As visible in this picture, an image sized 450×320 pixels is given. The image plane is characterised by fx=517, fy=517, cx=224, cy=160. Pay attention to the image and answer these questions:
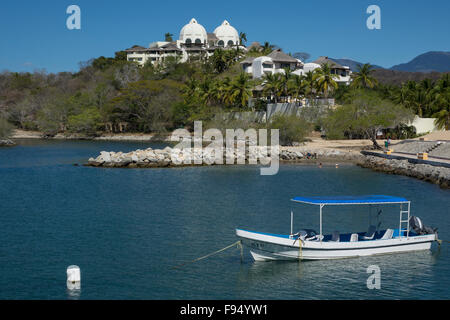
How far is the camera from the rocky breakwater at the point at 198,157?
2206 inches

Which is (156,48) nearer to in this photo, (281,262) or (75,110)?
(75,110)

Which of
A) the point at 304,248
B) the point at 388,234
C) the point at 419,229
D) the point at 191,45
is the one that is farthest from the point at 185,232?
the point at 191,45

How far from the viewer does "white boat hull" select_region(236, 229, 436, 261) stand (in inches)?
877

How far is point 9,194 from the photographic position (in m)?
40.6

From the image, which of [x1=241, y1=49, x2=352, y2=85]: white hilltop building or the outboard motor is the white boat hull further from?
[x1=241, y1=49, x2=352, y2=85]: white hilltop building

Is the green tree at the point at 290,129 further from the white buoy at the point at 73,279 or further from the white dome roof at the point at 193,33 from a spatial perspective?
the white dome roof at the point at 193,33

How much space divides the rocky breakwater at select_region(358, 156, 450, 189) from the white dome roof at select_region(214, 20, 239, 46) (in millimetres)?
95218

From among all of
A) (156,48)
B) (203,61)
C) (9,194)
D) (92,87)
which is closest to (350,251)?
(9,194)

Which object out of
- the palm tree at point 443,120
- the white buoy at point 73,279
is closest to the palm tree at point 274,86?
the palm tree at point 443,120

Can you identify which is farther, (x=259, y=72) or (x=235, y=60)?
(x=235, y=60)

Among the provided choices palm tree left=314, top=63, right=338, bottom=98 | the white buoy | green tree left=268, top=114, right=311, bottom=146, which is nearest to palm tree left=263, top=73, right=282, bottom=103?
palm tree left=314, top=63, right=338, bottom=98

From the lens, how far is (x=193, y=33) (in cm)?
14288

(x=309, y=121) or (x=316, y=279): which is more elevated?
(x=309, y=121)

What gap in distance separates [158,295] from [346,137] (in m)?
58.9
